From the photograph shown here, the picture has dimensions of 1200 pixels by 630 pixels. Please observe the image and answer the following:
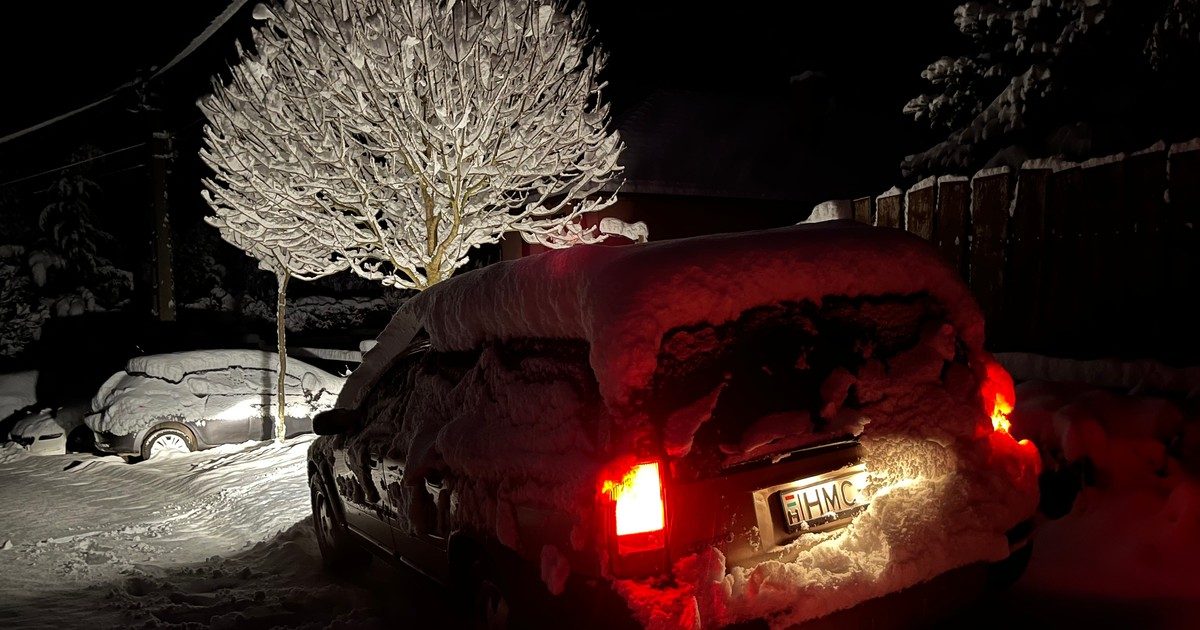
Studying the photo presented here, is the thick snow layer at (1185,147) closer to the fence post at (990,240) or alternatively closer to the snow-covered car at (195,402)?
the fence post at (990,240)

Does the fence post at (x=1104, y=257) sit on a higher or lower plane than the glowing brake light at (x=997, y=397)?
higher

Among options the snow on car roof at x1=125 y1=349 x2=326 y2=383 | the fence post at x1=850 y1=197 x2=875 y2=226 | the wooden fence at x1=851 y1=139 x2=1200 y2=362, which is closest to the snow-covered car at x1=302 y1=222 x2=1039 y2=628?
the wooden fence at x1=851 y1=139 x2=1200 y2=362

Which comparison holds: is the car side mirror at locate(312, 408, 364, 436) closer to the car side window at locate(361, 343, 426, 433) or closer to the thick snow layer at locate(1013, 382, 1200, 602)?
the car side window at locate(361, 343, 426, 433)

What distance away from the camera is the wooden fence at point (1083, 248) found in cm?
548

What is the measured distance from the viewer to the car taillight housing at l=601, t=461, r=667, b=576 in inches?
102

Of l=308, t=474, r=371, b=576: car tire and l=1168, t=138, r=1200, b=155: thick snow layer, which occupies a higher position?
l=1168, t=138, r=1200, b=155: thick snow layer

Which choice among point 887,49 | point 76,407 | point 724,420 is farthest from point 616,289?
point 887,49

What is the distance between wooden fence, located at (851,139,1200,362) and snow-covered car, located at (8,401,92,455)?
40.8 ft

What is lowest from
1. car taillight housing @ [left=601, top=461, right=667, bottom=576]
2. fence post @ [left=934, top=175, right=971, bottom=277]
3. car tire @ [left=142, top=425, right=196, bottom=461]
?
car tire @ [left=142, top=425, right=196, bottom=461]

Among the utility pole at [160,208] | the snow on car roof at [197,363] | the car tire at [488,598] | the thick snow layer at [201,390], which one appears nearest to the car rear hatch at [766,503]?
the car tire at [488,598]

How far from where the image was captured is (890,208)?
7.93 meters

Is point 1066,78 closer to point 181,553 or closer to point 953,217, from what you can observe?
point 953,217

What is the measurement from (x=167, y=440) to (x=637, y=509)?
10.3 meters

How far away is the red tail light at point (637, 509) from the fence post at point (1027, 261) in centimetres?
513
